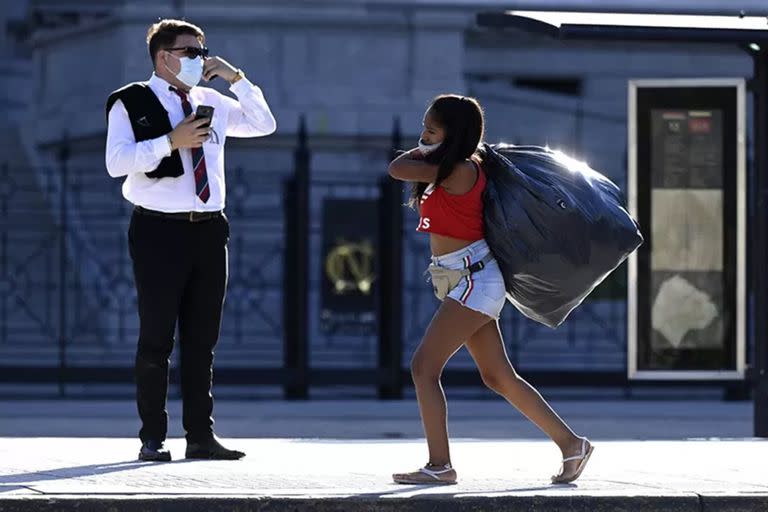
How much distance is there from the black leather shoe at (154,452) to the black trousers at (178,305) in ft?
0.11

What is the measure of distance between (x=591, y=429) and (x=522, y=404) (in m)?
4.76

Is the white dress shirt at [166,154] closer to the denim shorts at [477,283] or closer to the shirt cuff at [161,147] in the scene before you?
the shirt cuff at [161,147]

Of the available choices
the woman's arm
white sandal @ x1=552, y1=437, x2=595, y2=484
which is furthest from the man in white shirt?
white sandal @ x1=552, y1=437, x2=595, y2=484

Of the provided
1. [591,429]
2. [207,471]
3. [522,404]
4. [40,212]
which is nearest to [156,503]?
[207,471]

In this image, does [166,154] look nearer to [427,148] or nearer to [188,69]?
[188,69]

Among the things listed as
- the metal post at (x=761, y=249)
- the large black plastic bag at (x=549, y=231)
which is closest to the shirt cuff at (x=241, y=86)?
the large black plastic bag at (x=549, y=231)

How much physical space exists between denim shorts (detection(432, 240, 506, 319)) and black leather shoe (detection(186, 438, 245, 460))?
1685mm

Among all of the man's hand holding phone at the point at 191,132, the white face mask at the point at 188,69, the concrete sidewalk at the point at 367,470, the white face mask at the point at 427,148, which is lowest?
the concrete sidewalk at the point at 367,470

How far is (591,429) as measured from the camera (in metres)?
12.5

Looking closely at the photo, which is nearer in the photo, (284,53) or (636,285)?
(636,285)

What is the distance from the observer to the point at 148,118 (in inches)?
334

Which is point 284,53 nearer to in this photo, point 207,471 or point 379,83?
point 379,83

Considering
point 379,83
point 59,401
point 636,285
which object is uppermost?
point 379,83

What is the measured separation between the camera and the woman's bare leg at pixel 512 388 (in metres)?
7.85
